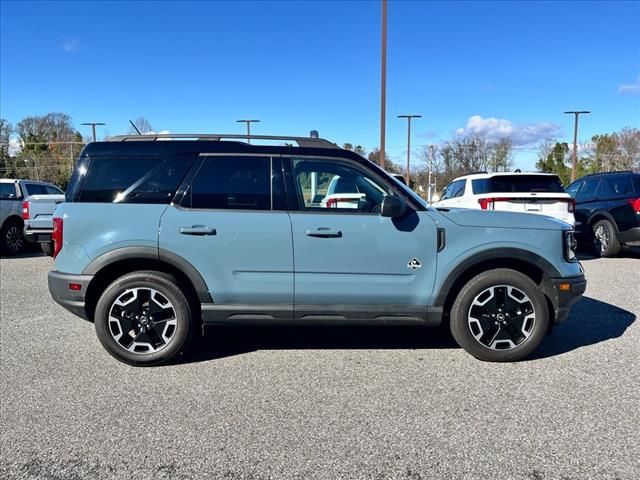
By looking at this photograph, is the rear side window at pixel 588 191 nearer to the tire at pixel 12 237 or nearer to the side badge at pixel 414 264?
the side badge at pixel 414 264

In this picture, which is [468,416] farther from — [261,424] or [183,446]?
[183,446]

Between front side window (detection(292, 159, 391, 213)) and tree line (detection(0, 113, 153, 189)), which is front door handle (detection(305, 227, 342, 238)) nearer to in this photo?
front side window (detection(292, 159, 391, 213))

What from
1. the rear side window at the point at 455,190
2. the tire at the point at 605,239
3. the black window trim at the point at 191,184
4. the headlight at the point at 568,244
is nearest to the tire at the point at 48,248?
the black window trim at the point at 191,184

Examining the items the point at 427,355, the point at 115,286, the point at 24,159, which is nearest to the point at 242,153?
the point at 115,286

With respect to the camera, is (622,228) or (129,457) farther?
(622,228)

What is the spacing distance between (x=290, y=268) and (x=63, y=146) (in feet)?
221

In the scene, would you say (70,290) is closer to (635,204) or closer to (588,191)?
(635,204)

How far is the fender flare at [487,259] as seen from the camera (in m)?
3.89

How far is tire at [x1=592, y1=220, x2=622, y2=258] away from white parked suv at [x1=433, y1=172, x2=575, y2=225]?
6.21ft

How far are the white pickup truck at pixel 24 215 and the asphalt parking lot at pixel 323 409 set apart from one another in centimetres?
586

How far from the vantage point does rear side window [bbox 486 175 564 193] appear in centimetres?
838

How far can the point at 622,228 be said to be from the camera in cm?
928

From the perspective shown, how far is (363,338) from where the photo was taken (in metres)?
4.67

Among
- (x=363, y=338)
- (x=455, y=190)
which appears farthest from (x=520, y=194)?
(x=363, y=338)
